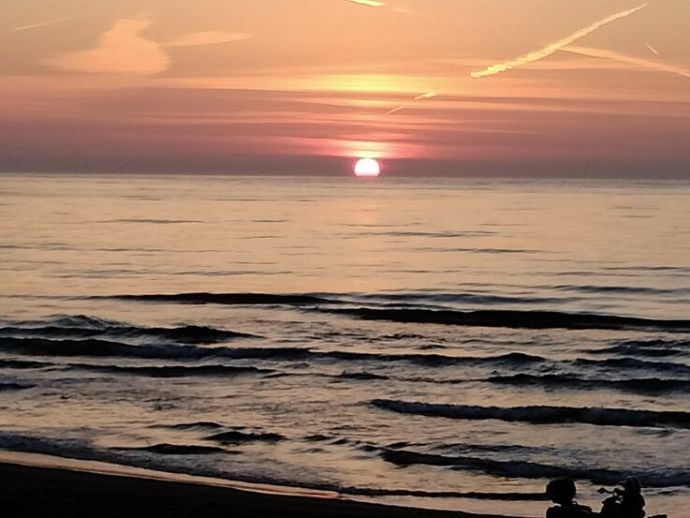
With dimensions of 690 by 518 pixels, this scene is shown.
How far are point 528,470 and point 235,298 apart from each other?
2163 centimetres

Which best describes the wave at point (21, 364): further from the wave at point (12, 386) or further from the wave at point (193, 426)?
the wave at point (193, 426)

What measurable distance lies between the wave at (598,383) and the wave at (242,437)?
244 inches

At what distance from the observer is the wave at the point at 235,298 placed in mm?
34375

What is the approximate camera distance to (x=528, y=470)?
1426 centimetres

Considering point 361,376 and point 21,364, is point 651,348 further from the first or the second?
point 21,364

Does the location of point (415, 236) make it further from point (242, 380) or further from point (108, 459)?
point (108, 459)

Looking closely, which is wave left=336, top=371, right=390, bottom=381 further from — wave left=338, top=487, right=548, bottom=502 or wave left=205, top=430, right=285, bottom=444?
wave left=338, top=487, right=548, bottom=502

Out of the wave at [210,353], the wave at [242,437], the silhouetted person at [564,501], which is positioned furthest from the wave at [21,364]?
the silhouetted person at [564,501]

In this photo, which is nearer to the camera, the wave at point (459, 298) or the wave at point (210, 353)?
the wave at point (210, 353)

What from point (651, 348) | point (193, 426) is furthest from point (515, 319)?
point (193, 426)

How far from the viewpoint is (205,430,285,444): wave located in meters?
15.7

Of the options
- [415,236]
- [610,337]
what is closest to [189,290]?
[610,337]

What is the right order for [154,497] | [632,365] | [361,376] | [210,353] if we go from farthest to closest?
[210,353] → [632,365] → [361,376] → [154,497]

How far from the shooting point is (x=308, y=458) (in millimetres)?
14758
